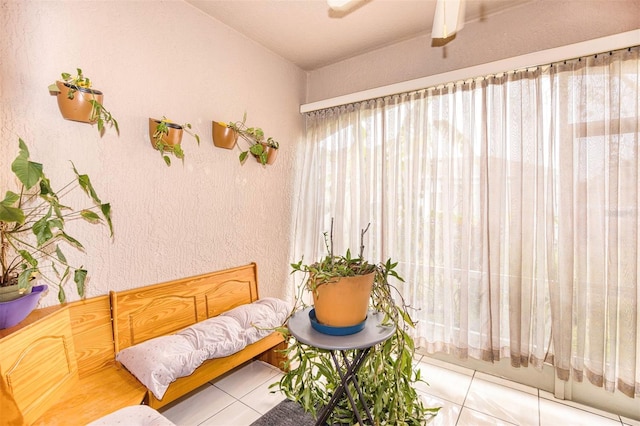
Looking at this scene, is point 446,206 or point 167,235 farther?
point 446,206

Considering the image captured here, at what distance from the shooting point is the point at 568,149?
6.46ft

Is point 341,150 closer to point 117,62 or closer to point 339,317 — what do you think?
point 117,62

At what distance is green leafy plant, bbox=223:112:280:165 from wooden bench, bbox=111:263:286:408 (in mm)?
979

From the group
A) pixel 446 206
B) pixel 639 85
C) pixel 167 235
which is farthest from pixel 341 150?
pixel 639 85

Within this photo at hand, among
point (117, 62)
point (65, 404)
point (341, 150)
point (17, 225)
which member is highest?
point (117, 62)

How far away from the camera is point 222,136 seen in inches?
93.7

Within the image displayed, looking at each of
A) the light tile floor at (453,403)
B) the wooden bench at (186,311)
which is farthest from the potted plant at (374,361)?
the wooden bench at (186,311)

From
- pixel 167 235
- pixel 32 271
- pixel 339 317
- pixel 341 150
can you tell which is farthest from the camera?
pixel 341 150

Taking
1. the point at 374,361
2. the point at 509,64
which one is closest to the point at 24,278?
the point at 374,361

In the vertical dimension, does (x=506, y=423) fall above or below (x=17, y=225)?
below

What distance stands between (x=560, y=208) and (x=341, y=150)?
5.75ft

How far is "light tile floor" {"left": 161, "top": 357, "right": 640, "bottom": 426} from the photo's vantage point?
1.91 meters

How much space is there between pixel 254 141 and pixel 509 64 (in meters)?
2.05

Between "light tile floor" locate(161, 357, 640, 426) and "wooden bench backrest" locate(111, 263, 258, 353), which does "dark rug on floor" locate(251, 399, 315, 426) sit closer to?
"light tile floor" locate(161, 357, 640, 426)
